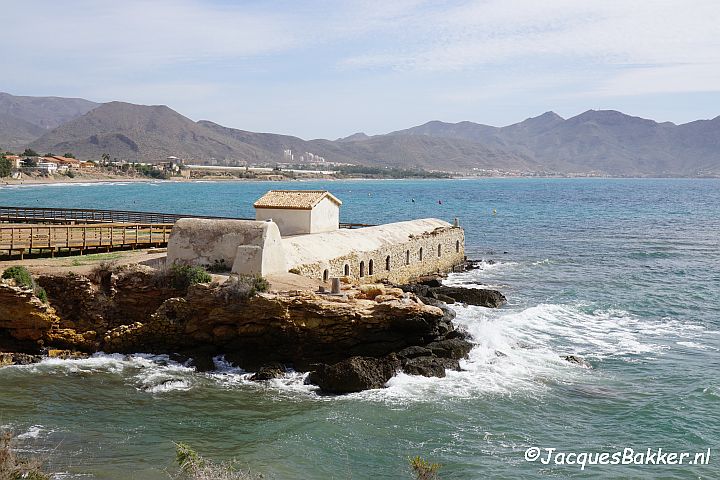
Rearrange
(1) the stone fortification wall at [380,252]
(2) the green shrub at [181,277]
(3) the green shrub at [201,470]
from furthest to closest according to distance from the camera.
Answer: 1. (1) the stone fortification wall at [380,252]
2. (2) the green shrub at [181,277]
3. (3) the green shrub at [201,470]

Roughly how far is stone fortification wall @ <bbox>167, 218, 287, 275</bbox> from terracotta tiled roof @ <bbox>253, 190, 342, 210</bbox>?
4.84m

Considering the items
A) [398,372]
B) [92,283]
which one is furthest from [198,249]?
[398,372]

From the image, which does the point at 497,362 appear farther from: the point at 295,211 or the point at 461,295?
the point at 295,211

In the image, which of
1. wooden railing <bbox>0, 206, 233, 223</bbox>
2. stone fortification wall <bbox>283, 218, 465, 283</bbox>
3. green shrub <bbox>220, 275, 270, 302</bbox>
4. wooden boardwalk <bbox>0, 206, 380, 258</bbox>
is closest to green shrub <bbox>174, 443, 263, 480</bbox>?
green shrub <bbox>220, 275, 270, 302</bbox>

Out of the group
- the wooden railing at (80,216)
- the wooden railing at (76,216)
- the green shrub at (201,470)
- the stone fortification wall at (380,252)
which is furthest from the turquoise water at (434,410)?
the wooden railing at (76,216)

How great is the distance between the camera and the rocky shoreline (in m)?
21.9

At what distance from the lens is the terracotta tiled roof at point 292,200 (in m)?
31.3

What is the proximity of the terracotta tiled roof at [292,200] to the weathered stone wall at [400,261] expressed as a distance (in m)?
3.03

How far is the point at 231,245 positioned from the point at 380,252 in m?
9.67

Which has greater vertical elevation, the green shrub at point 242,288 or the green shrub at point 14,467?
the green shrub at point 242,288

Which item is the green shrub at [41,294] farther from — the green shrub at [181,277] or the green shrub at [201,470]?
the green shrub at [201,470]

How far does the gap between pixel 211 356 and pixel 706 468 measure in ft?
47.4

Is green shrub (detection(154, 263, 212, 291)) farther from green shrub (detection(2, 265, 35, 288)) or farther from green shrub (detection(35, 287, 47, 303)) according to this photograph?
green shrub (detection(2, 265, 35, 288))

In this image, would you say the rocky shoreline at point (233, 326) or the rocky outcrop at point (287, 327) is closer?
the rocky shoreline at point (233, 326)
